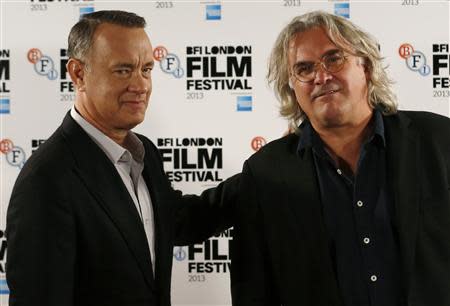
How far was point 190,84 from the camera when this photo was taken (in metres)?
2.92

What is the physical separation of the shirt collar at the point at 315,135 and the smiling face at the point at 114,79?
0.60 meters

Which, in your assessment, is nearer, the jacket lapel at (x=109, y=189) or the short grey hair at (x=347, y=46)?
the jacket lapel at (x=109, y=189)

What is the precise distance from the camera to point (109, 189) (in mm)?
1854

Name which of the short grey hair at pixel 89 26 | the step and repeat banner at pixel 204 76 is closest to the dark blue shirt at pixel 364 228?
the short grey hair at pixel 89 26

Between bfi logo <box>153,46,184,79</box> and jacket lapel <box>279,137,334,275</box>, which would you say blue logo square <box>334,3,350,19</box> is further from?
jacket lapel <box>279,137,334,275</box>

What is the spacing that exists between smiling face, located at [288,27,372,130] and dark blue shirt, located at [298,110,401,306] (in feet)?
0.36

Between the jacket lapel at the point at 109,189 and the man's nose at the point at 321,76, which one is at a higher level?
the man's nose at the point at 321,76

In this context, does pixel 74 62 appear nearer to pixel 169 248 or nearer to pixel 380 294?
pixel 169 248

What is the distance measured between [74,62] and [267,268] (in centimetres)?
101

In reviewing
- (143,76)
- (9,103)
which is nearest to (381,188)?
(143,76)

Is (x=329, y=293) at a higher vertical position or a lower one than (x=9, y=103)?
lower

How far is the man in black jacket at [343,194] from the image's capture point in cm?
183

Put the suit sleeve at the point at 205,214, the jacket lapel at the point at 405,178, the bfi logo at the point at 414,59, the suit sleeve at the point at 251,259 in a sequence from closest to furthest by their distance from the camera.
Answer: the jacket lapel at the point at 405,178 → the suit sleeve at the point at 251,259 → the suit sleeve at the point at 205,214 → the bfi logo at the point at 414,59

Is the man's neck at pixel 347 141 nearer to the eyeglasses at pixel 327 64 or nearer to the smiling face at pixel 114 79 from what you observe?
the eyeglasses at pixel 327 64
